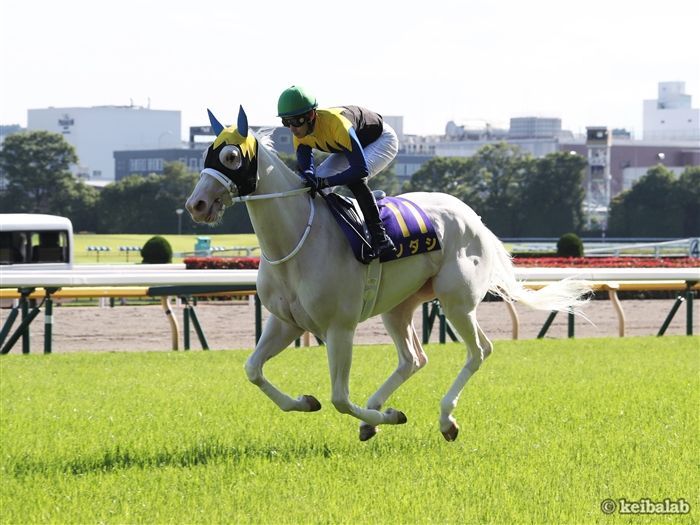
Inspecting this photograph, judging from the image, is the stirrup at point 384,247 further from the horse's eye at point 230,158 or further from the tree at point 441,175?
the tree at point 441,175

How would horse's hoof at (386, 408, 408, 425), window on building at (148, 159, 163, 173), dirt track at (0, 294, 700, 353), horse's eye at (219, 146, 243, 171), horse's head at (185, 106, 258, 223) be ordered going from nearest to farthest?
horse's head at (185, 106, 258, 223) < horse's eye at (219, 146, 243, 171) < horse's hoof at (386, 408, 408, 425) < dirt track at (0, 294, 700, 353) < window on building at (148, 159, 163, 173)

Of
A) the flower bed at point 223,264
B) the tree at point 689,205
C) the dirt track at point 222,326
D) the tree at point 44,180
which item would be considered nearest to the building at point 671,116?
the tree at point 689,205

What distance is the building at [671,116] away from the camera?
154000 mm

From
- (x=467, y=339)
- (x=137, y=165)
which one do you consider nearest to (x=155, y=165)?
(x=137, y=165)

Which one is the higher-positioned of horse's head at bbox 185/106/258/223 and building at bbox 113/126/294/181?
building at bbox 113/126/294/181

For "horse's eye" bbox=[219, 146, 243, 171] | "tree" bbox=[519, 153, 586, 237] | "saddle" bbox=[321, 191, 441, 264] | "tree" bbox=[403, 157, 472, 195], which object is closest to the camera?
"horse's eye" bbox=[219, 146, 243, 171]

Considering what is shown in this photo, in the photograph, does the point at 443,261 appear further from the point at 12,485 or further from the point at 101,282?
the point at 101,282

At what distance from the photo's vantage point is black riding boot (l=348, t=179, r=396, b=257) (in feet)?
21.6

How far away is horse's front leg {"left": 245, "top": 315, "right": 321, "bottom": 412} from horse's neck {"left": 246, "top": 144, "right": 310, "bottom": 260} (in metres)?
0.46

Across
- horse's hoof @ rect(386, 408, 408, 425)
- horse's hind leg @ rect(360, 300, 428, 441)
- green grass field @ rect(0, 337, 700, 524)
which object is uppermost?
horse's hind leg @ rect(360, 300, 428, 441)

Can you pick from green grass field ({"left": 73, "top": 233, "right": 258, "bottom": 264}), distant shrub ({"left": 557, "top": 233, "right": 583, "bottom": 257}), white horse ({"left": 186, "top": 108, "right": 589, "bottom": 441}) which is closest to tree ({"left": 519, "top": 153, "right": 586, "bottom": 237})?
green grass field ({"left": 73, "top": 233, "right": 258, "bottom": 264})

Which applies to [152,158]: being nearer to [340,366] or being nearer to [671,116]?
[671,116]

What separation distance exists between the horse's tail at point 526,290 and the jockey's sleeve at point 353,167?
1.48 metres

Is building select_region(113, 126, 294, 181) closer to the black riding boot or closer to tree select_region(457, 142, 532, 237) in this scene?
tree select_region(457, 142, 532, 237)
